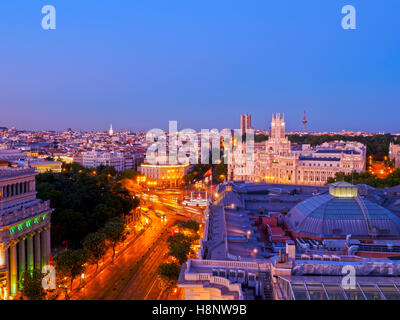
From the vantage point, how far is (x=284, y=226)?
38844mm

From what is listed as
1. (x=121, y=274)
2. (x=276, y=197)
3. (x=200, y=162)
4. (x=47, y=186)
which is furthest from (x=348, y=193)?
(x=200, y=162)

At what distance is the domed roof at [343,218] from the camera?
33031 millimetres

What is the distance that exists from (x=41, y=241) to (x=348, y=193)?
29.4 metres

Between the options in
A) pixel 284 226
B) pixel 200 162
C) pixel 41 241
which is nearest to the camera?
pixel 41 241

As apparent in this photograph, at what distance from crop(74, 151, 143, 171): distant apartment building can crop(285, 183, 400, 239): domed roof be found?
9571cm

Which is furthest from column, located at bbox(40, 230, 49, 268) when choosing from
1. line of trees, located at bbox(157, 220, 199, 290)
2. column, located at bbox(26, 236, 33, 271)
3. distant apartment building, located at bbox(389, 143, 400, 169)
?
distant apartment building, located at bbox(389, 143, 400, 169)

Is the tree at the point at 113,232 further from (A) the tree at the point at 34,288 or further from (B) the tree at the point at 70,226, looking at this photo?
(A) the tree at the point at 34,288

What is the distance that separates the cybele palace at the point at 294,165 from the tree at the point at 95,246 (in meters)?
65.5

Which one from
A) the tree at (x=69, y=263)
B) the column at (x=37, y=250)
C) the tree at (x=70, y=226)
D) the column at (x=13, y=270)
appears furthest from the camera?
the tree at (x=70, y=226)

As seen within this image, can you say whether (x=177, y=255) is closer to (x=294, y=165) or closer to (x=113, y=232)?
(x=113, y=232)

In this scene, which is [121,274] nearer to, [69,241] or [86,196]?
[69,241]

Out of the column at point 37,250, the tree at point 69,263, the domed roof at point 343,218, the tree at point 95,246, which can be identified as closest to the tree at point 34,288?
the tree at point 69,263

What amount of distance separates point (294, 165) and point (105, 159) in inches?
2417

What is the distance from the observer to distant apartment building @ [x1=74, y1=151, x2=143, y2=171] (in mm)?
125312
